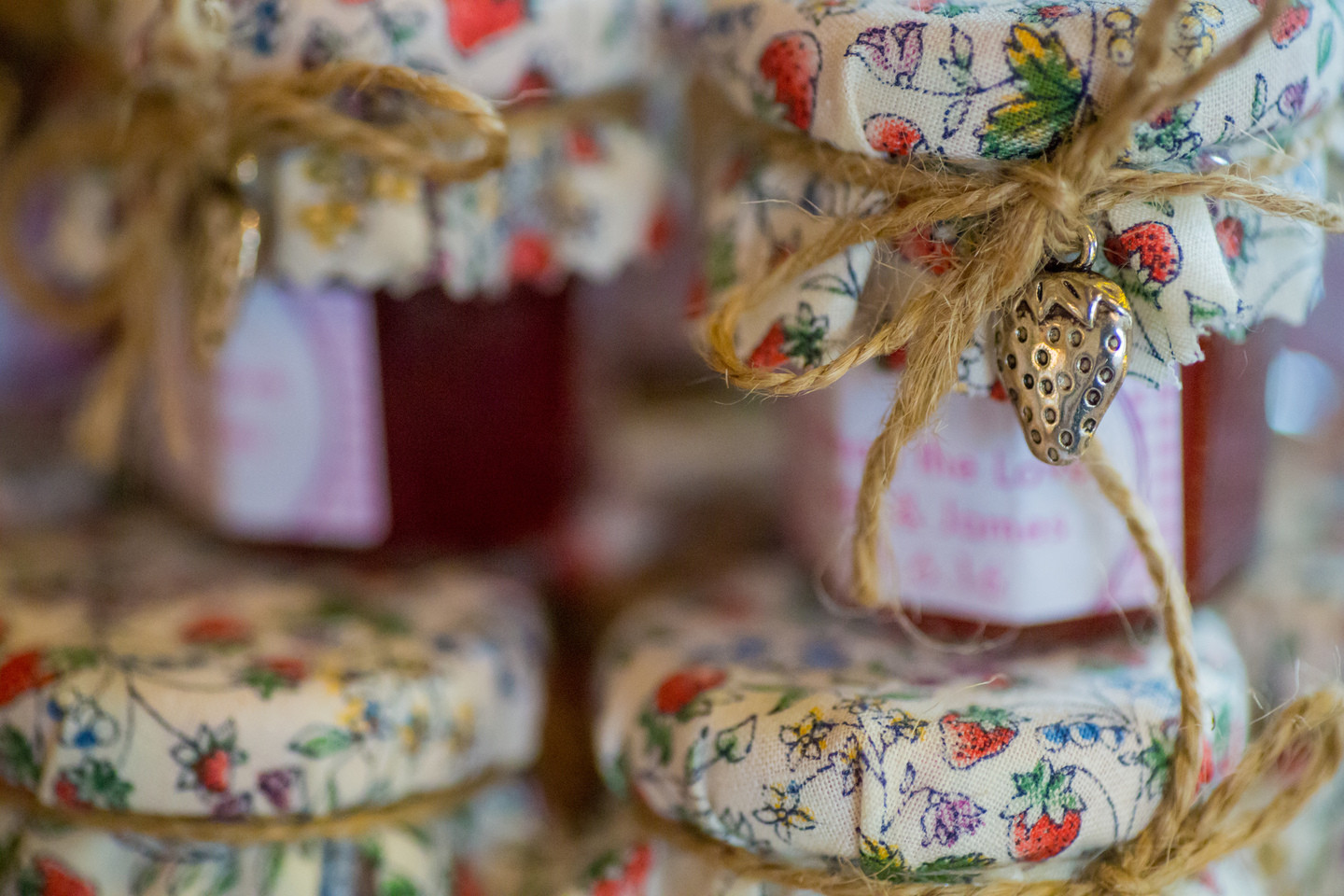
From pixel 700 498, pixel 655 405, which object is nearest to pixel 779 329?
pixel 700 498

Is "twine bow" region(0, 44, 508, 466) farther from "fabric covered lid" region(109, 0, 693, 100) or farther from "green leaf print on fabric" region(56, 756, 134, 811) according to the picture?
"green leaf print on fabric" region(56, 756, 134, 811)

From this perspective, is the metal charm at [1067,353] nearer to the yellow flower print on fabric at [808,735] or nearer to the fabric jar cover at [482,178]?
the yellow flower print on fabric at [808,735]

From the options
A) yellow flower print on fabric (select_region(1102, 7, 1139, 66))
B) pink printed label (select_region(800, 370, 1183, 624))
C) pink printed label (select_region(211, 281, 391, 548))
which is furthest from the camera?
pink printed label (select_region(211, 281, 391, 548))

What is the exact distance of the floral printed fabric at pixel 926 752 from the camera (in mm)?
496

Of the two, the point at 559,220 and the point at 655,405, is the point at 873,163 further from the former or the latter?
the point at 655,405

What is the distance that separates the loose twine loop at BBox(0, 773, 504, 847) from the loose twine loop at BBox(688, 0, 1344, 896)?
17 centimetres

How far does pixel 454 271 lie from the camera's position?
642 millimetres

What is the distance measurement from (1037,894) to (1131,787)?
6 centimetres

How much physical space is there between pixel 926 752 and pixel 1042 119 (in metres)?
0.27

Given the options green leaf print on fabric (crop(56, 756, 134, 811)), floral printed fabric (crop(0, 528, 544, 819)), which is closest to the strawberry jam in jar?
floral printed fabric (crop(0, 528, 544, 819))

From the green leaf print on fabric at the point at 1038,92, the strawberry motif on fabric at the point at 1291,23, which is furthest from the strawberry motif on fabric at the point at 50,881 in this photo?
the strawberry motif on fabric at the point at 1291,23

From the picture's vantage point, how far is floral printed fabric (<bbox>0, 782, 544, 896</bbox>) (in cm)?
58

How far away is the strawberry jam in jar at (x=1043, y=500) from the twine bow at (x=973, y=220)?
1.9 inches

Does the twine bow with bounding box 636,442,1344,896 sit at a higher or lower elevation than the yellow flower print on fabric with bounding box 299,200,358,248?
lower
